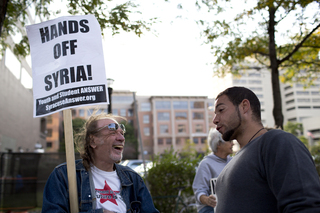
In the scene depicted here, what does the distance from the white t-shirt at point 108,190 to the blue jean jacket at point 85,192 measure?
5cm

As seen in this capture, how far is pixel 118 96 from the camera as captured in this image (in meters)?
87.4

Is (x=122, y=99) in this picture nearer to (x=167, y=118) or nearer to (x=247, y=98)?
(x=167, y=118)

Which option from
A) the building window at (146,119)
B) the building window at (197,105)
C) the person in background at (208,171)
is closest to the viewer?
the person in background at (208,171)

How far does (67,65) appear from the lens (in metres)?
2.49

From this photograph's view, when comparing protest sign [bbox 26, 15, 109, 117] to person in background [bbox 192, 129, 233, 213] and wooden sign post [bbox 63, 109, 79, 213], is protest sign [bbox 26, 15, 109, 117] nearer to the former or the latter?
wooden sign post [bbox 63, 109, 79, 213]

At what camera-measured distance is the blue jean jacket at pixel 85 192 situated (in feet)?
7.41

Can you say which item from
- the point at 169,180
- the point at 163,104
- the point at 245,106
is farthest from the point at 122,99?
the point at 245,106

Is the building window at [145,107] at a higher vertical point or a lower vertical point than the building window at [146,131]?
higher

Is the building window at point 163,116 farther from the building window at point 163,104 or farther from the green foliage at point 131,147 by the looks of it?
the green foliage at point 131,147

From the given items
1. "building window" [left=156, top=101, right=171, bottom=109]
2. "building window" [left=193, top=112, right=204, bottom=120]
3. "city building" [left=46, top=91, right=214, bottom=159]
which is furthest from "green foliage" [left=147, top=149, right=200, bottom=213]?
"building window" [left=193, top=112, right=204, bottom=120]

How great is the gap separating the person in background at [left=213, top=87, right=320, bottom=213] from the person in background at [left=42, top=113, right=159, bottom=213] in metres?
1.06

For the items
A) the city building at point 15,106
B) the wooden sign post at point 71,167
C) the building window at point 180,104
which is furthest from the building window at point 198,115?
the wooden sign post at point 71,167

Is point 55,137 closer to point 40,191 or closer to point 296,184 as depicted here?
point 40,191

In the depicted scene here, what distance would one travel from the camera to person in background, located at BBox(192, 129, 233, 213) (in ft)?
11.8
